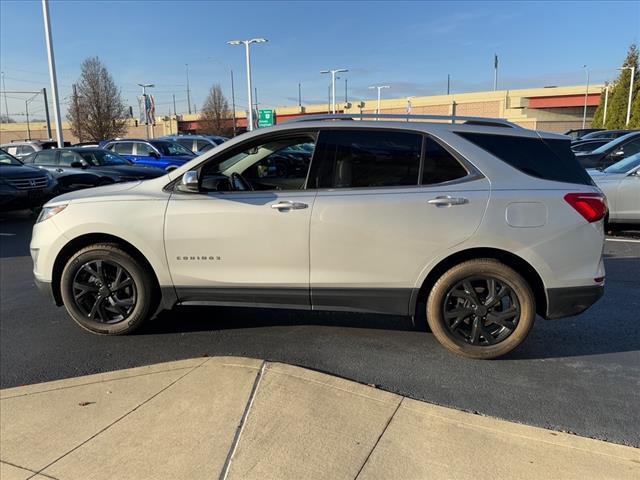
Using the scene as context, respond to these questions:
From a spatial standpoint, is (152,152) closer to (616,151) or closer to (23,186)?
(23,186)

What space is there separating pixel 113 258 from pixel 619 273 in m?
5.73

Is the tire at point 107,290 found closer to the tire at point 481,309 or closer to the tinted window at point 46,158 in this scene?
the tire at point 481,309

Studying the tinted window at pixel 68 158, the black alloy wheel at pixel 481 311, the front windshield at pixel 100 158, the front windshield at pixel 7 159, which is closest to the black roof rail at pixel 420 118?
the black alloy wheel at pixel 481 311

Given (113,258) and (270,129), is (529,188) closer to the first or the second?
(270,129)

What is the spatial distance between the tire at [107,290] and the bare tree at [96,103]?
3922cm

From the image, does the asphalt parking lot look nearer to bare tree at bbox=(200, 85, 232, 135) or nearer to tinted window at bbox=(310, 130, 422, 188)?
tinted window at bbox=(310, 130, 422, 188)

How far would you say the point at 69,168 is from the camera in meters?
13.8

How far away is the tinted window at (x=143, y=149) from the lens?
58.5 ft

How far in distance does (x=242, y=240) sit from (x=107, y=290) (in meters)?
1.32

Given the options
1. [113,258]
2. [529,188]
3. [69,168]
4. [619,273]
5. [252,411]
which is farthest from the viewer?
[69,168]

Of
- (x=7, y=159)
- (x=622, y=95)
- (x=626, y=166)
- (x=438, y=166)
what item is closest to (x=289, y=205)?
(x=438, y=166)

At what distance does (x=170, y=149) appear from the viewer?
728 inches

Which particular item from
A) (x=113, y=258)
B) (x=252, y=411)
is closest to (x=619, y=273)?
(x=252, y=411)

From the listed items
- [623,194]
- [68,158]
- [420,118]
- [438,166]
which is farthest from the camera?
[68,158]
